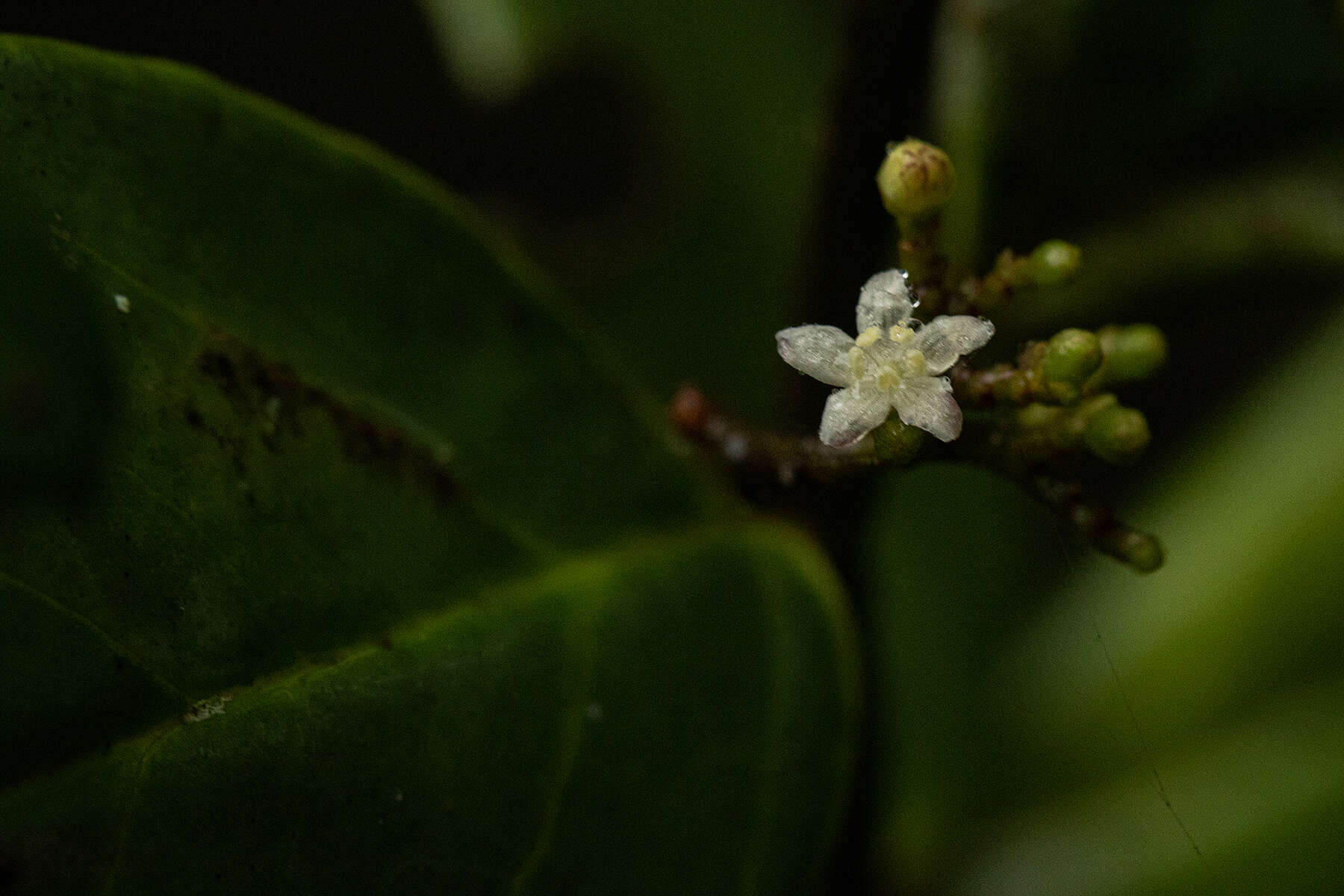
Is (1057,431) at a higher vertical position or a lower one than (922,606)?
lower

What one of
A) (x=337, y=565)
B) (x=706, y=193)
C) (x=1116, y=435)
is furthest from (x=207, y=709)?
(x=706, y=193)

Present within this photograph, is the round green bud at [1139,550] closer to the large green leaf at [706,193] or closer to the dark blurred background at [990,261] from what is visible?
the dark blurred background at [990,261]

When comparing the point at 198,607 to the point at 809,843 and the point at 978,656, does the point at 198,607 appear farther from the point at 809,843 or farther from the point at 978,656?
the point at 978,656

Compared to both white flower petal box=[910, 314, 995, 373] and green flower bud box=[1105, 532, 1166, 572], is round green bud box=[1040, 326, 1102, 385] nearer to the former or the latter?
white flower petal box=[910, 314, 995, 373]

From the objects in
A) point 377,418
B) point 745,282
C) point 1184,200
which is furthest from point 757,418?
point 377,418

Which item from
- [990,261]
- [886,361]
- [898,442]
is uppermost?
[990,261]

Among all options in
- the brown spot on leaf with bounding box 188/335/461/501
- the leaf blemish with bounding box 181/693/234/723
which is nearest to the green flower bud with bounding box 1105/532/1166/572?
the brown spot on leaf with bounding box 188/335/461/501

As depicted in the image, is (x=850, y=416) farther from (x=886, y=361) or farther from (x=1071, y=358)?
(x=1071, y=358)

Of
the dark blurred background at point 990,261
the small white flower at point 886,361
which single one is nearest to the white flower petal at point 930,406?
the small white flower at point 886,361
